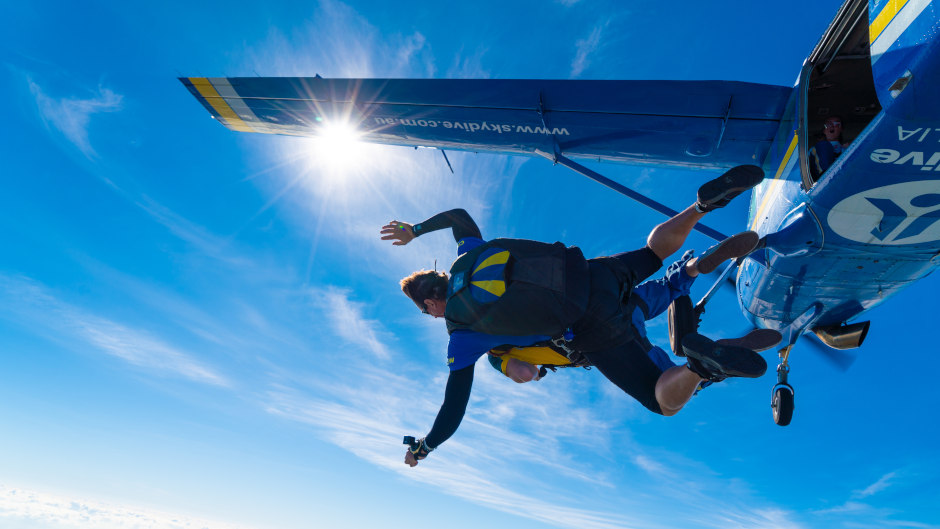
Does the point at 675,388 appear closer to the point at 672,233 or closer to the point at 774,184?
the point at 672,233

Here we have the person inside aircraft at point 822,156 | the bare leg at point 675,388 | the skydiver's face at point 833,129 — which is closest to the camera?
the bare leg at point 675,388

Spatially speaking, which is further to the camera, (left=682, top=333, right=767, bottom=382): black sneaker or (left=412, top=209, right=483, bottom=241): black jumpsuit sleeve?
(left=412, top=209, right=483, bottom=241): black jumpsuit sleeve

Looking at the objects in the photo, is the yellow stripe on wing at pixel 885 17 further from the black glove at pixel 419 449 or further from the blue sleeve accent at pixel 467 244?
the black glove at pixel 419 449

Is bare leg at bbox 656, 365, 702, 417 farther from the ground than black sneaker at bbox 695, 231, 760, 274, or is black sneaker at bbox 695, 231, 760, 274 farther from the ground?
black sneaker at bbox 695, 231, 760, 274

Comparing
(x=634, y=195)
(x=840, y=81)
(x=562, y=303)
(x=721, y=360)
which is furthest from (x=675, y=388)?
(x=840, y=81)

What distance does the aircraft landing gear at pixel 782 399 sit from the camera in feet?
19.1

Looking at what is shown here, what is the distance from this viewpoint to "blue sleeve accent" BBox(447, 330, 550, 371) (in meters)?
3.41

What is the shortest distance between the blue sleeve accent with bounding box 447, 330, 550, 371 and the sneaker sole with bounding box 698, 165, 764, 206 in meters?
1.72

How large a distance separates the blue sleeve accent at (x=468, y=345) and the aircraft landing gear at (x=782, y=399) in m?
4.58

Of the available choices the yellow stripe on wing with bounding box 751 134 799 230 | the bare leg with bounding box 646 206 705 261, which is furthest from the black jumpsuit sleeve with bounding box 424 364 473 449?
the yellow stripe on wing with bounding box 751 134 799 230

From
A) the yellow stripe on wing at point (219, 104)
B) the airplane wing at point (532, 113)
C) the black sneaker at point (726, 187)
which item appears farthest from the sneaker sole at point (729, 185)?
the yellow stripe on wing at point (219, 104)

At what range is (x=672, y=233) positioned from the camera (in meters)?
3.58

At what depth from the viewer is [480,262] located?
132 inches

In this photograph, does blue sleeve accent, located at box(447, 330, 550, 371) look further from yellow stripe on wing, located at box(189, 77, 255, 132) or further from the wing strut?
yellow stripe on wing, located at box(189, 77, 255, 132)
